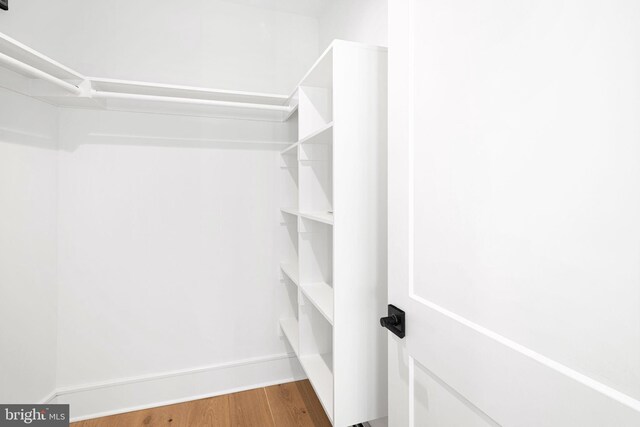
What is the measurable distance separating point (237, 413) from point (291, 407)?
1.02ft

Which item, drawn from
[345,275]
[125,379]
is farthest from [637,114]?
[125,379]

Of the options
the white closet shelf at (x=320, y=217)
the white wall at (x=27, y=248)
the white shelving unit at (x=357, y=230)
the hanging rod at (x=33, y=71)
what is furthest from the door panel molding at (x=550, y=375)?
the white wall at (x=27, y=248)

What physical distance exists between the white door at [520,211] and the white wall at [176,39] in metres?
1.40

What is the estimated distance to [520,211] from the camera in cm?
59

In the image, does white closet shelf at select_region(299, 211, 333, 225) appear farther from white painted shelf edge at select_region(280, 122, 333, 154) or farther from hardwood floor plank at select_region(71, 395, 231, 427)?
hardwood floor plank at select_region(71, 395, 231, 427)

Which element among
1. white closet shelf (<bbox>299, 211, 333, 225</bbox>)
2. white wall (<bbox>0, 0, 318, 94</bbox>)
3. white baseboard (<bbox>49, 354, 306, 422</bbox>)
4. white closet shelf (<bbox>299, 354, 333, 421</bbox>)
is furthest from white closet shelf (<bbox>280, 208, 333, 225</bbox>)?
white baseboard (<bbox>49, 354, 306, 422</bbox>)

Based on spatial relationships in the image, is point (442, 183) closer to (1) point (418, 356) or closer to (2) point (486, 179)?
(2) point (486, 179)

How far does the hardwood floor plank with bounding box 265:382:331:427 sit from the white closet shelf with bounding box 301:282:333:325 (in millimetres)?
750

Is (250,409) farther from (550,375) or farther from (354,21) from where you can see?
(354,21)

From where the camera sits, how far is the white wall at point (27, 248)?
1.47 meters

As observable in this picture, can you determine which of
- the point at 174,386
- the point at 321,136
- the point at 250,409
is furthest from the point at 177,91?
the point at 250,409

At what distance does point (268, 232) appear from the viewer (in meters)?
2.15

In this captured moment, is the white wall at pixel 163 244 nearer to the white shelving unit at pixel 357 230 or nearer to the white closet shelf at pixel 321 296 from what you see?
the white closet shelf at pixel 321 296

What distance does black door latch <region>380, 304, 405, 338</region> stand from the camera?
0.91 meters
